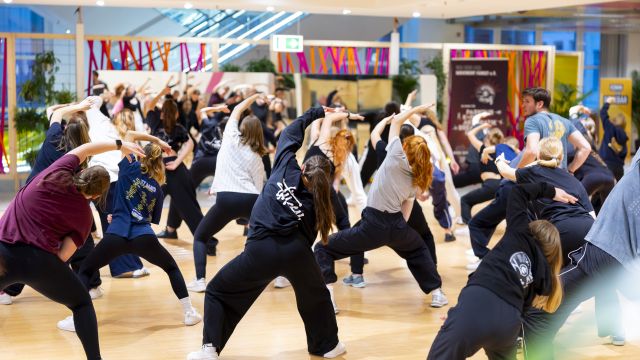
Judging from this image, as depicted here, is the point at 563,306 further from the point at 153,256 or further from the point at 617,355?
the point at 153,256

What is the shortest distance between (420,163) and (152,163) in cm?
192

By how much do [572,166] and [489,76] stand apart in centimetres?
740

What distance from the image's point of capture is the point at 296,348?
548 cm

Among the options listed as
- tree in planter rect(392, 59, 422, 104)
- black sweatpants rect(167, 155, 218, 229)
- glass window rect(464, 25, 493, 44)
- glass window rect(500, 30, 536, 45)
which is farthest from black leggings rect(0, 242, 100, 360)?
glass window rect(500, 30, 536, 45)

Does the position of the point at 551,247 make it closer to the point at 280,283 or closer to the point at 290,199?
Answer: the point at 290,199

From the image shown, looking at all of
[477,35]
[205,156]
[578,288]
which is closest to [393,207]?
[578,288]

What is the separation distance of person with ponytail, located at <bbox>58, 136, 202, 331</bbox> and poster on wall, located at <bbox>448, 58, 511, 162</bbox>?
8792 millimetres

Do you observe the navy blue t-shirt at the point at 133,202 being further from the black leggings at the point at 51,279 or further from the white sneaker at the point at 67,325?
the black leggings at the point at 51,279

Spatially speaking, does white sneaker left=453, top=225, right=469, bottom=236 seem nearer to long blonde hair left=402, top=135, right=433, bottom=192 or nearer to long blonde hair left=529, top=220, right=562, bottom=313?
long blonde hair left=402, top=135, right=433, bottom=192

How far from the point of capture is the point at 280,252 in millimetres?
4828

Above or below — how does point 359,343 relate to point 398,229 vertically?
below

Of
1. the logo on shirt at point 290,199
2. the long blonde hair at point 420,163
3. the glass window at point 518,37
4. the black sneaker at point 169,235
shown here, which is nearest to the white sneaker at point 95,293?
the black sneaker at point 169,235

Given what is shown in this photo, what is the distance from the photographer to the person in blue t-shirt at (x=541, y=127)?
6285 millimetres

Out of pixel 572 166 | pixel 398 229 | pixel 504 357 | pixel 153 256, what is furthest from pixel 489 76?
pixel 504 357
